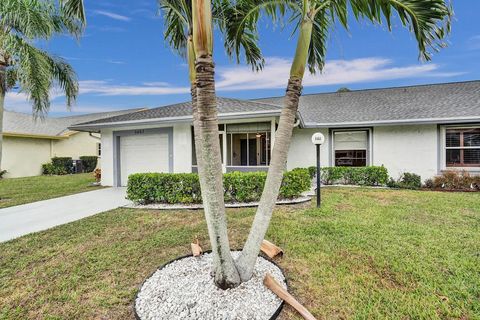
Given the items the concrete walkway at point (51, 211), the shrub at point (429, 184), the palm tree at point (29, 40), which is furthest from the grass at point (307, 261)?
the palm tree at point (29, 40)

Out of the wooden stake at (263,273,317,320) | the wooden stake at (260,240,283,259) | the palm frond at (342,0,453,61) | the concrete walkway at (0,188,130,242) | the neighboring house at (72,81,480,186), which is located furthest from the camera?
the neighboring house at (72,81,480,186)

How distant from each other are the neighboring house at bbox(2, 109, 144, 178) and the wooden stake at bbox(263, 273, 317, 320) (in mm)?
17700

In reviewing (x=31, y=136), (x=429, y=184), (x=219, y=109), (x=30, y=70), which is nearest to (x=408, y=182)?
(x=429, y=184)

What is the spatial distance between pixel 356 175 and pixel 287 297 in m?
9.97

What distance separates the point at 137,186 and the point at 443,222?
27.2 feet

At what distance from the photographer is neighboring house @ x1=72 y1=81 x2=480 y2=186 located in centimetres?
1070

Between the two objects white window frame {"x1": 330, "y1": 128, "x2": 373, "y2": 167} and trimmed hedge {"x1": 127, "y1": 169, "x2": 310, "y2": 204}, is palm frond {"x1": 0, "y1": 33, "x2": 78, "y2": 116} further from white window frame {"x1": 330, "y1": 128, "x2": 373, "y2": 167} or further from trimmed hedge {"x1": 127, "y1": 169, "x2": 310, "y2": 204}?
white window frame {"x1": 330, "y1": 128, "x2": 373, "y2": 167}

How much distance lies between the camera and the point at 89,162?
21.8 metres

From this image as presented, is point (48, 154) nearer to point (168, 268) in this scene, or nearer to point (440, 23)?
point (168, 268)

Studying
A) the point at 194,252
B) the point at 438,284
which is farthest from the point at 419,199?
the point at 194,252

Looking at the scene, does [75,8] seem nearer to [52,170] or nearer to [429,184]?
[429,184]

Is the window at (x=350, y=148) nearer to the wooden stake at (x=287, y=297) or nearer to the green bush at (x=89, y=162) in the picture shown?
the wooden stake at (x=287, y=297)

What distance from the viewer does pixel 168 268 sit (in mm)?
3652

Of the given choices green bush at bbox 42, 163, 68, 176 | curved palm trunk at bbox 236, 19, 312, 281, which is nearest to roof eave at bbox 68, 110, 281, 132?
curved palm trunk at bbox 236, 19, 312, 281
